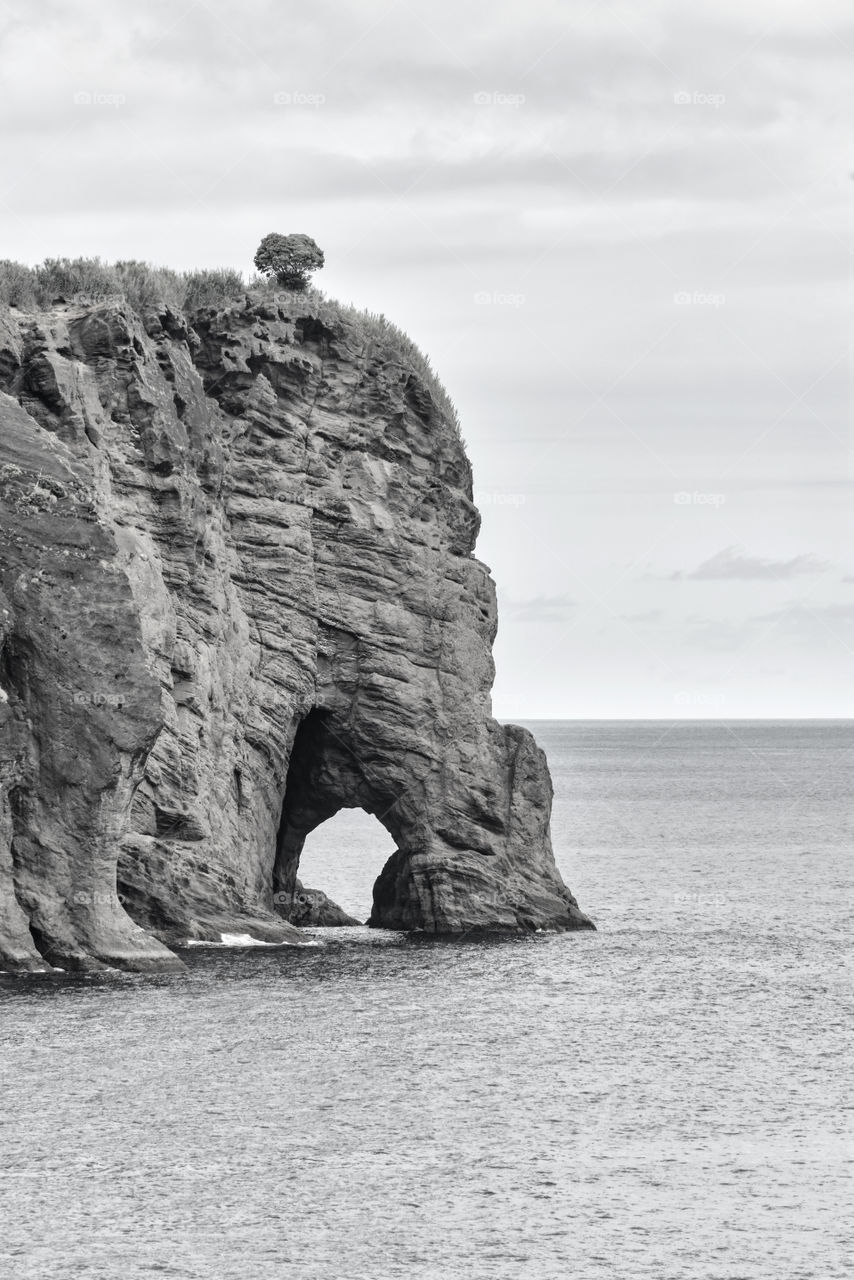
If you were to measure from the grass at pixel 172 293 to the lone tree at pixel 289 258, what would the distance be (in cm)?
38

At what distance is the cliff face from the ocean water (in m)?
2.77

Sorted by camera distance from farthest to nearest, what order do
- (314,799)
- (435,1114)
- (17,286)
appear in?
1. (314,799)
2. (17,286)
3. (435,1114)

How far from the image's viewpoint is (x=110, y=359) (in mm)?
48906

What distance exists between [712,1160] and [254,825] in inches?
977

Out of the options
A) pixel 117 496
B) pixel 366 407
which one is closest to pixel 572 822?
pixel 366 407

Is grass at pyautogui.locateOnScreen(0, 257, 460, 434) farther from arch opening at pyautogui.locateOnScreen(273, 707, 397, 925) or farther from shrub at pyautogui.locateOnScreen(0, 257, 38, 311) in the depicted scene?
arch opening at pyautogui.locateOnScreen(273, 707, 397, 925)

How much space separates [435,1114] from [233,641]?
22934mm

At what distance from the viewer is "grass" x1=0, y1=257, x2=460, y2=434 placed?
5116cm

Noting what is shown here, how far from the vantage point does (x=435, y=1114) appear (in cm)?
3078

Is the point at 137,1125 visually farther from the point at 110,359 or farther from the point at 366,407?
the point at 366,407
